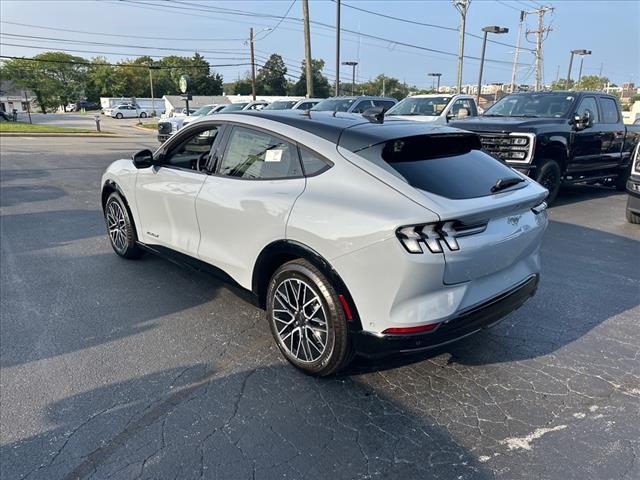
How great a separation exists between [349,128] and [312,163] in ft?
1.19

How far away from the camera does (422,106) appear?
12.7m

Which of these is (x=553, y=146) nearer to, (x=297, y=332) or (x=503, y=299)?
(x=503, y=299)

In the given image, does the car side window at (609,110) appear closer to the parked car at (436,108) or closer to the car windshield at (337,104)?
the parked car at (436,108)

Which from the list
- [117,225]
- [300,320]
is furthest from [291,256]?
[117,225]

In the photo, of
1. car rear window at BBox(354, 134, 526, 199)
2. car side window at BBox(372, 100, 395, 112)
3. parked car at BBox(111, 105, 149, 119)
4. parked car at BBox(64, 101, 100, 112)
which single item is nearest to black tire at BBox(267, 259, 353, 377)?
car rear window at BBox(354, 134, 526, 199)

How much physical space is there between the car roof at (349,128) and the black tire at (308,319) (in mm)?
858

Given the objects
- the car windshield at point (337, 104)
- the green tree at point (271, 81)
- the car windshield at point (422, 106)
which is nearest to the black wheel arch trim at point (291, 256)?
the car windshield at point (422, 106)

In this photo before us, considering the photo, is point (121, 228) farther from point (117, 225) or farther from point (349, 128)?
point (349, 128)

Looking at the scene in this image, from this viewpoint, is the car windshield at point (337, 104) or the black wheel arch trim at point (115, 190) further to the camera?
the car windshield at point (337, 104)

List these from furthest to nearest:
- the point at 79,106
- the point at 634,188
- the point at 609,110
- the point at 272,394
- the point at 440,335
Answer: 1. the point at 79,106
2. the point at 609,110
3. the point at 634,188
4. the point at 272,394
5. the point at 440,335

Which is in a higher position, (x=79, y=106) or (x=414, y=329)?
(x=414, y=329)

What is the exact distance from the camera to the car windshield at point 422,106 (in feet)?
40.6

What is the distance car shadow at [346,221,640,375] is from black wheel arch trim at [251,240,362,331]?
0.73 m

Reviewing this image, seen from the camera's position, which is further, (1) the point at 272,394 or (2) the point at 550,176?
(2) the point at 550,176
